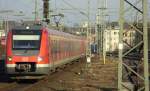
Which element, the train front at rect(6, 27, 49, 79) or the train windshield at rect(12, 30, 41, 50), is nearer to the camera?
the train front at rect(6, 27, 49, 79)

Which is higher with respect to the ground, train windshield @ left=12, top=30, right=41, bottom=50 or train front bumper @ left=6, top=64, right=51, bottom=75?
train windshield @ left=12, top=30, right=41, bottom=50

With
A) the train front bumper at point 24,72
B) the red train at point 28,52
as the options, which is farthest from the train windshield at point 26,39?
the train front bumper at point 24,72

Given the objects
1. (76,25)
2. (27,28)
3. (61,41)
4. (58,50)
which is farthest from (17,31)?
(76,25)

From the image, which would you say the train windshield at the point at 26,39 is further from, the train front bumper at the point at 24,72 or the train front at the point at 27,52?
the train front bumper at the point at 24,72

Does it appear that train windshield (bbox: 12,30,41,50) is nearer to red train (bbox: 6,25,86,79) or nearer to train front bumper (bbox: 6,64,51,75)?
red train (bbox: 6,25,86,79)

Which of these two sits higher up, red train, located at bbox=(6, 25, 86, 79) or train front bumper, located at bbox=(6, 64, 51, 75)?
red train, located at bbox=(6, 25, 86, 79)

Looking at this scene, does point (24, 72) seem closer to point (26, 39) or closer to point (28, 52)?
point (28, 52)

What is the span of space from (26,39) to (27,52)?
0.83 meters

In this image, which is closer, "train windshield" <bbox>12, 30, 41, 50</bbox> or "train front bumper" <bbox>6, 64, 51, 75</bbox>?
"train front bumper" <bbox>6, 64, 51, 75</bbox>

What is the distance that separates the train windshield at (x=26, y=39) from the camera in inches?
998

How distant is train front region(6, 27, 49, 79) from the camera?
81.5 ft

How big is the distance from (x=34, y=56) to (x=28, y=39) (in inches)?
43.6

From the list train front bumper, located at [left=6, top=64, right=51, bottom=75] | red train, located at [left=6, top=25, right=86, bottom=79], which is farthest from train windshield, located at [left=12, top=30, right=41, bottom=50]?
train front bumper, located at [left=6, top=64, right=51, bottom=75]

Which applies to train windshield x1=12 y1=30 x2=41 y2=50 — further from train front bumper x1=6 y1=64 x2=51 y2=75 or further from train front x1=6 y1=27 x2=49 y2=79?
train front bumper x1=6 y1=64 x2=51 y2=75
